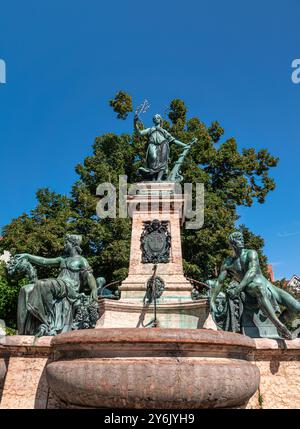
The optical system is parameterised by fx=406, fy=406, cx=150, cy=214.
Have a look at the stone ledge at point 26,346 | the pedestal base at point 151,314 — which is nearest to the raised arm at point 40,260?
the pedestal base at point 151,314

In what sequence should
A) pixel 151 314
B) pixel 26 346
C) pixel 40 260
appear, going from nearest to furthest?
pixel 26 346 → pixel 40 260 → pixel 151 314

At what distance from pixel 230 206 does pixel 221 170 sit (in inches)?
101

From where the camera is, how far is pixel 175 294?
30.8 ft

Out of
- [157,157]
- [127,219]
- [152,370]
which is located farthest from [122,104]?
[152,370]

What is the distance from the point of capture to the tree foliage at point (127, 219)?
67.0 feet

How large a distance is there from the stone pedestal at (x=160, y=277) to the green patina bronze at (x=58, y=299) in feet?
3.21

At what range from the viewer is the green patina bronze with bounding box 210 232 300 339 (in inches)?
261

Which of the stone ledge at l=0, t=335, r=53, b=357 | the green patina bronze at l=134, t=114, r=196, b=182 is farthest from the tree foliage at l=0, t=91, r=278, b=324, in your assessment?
the stone ledge at l=0, t=335, r=53, b=357

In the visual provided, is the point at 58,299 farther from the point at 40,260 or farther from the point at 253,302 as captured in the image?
the point at 253,302

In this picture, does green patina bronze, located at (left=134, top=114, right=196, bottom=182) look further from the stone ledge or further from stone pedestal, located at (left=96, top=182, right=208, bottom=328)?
the stone ledge

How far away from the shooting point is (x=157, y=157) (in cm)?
1196

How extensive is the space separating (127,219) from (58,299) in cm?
1403

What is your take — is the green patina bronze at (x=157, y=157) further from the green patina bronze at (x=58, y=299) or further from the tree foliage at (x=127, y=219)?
the tree foliage at (x=127, y=219)
